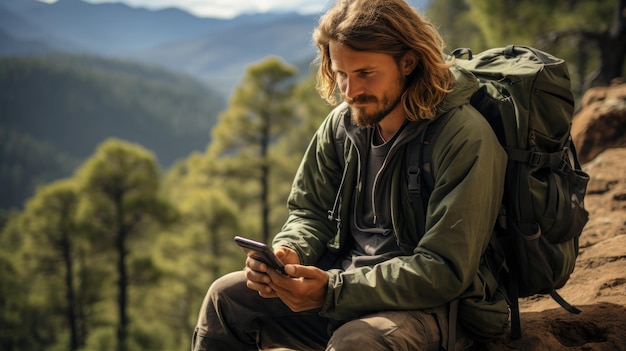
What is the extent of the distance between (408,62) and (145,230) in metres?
18.4

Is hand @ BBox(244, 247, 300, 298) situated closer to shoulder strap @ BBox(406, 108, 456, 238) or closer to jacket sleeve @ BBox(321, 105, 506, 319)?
jacket sleeve @ BBox(321, 105, 506, 319)

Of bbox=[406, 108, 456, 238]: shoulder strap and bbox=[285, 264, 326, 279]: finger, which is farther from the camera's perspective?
bbox=[406, 108, 456, 238]: shoulder strap

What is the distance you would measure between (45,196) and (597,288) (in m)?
18.6

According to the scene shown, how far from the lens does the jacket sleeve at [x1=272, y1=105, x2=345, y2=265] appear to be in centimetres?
318

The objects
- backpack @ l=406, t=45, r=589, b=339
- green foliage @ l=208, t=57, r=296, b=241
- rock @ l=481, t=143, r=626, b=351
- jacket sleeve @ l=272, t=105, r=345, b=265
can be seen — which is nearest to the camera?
backpack @ l=406, t=45, r=589, b=339

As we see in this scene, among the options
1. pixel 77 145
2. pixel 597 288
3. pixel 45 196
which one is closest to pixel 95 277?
pixel 45 196

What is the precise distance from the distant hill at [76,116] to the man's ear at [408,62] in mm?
109251

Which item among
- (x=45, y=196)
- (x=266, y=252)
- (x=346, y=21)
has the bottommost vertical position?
(x=45, y=196)

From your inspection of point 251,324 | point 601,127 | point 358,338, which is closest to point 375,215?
point 358,338

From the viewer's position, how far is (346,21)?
8.94 ft

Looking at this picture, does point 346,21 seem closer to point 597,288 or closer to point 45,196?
point 597,288

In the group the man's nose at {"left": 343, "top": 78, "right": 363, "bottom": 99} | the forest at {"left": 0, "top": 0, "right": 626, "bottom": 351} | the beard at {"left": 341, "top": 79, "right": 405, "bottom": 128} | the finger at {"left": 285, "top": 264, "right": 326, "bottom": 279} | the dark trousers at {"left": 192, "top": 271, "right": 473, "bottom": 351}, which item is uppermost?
the man's nose at {"left": 343, "top": 78, "right": 363, "bottom": 99}

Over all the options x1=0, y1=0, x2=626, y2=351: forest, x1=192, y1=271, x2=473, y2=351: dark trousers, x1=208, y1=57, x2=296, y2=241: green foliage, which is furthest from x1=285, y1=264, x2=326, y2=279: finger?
x1=208, y1=57, x2=296, y2=241: green foliage

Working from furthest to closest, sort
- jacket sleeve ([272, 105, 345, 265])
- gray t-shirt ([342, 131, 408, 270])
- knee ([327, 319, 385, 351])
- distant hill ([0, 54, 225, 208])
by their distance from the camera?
distant hill ([0, 54, 225, 208]) → jacket sleeve ([272, 105, 345, 265]) → gray t-shirt ([342, 131, 408, 270]) → knee ([327, 319, 385, 351])
